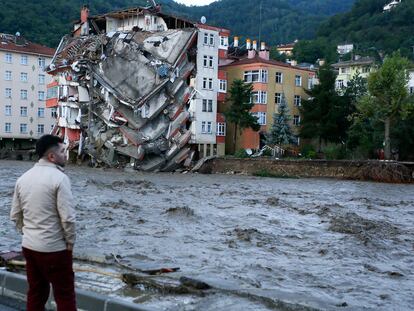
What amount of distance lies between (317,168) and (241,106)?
11.3 m

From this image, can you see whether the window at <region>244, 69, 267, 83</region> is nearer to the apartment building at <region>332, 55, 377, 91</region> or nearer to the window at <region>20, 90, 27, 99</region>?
the apartment building at <region>332, 55, 377, 91</region>

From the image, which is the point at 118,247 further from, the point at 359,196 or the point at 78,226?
the point at 359,196

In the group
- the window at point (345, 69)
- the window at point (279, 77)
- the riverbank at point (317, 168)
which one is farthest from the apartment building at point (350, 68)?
the riverbank at point (317, 168)

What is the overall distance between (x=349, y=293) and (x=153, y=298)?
4.38m

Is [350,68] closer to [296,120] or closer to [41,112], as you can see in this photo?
[296,120]

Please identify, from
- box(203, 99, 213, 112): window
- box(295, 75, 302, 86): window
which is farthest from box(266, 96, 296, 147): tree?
box(203, 99, 213, 112): window

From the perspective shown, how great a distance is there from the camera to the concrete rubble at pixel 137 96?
61031 millimetres

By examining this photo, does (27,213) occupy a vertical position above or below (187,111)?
below

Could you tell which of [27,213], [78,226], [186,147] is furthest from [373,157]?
[27,213]

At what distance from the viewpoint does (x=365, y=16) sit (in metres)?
147

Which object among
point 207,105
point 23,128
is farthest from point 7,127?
point 207,105

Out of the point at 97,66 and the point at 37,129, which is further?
the point at 37,129

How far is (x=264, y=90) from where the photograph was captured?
68.4 meters

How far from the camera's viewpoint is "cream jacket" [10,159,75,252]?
5.88 m
